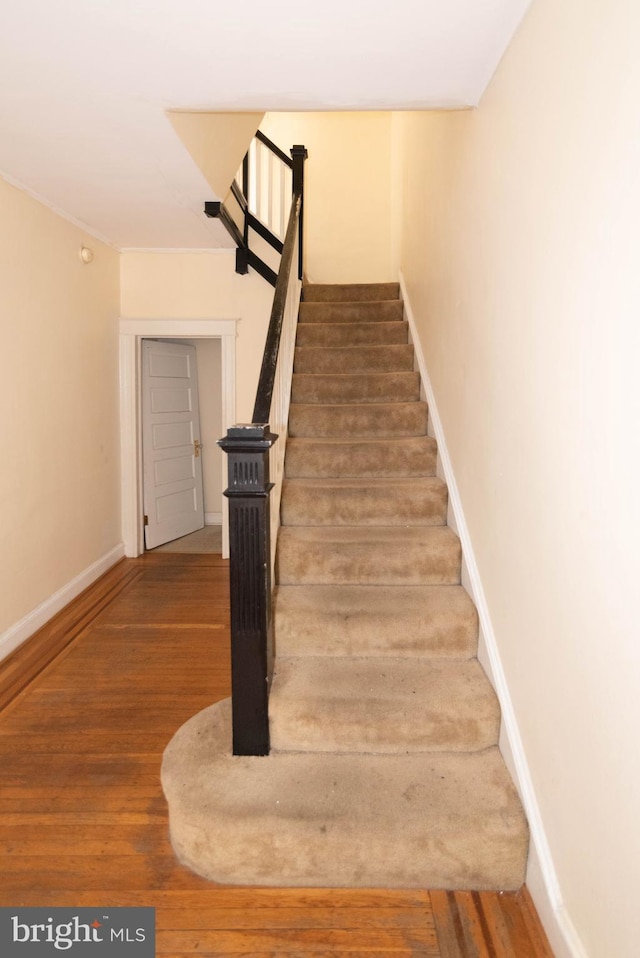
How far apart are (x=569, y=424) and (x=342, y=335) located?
2.98 metres

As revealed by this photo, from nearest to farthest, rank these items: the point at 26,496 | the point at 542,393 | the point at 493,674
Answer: the point at 542,393
the point at 493,674
the point at 26,496

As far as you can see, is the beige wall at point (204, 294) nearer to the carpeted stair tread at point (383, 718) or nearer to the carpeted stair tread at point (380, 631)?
the carpeted stair tread at point (380, 631)

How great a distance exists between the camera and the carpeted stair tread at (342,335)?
4.21 meters

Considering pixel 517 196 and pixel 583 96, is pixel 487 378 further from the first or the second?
pixel 583 96

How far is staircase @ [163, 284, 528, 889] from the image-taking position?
66.9 inches

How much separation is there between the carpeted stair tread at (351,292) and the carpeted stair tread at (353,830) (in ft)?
12.3

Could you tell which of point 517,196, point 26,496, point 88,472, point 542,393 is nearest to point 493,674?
point 542,393

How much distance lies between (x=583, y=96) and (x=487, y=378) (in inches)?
38.3

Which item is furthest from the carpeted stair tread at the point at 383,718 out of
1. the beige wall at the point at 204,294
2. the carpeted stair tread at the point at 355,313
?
the carpeted stair tread at the point at 355,313

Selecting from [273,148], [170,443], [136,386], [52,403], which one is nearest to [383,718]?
[52,403]

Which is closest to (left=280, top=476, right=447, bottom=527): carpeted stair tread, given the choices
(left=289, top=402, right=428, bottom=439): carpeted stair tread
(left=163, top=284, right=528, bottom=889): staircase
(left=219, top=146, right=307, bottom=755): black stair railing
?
(left=163, top=284, right=528, bottom=889): staircase

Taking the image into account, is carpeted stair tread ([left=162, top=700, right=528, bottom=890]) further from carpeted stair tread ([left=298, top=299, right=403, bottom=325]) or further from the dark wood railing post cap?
carpeted stair tread ([left=298, top=299, right=403, bottom=325])

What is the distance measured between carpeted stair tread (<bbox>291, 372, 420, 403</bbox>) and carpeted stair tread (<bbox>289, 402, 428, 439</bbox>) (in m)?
0.15

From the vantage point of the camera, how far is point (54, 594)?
362cm
